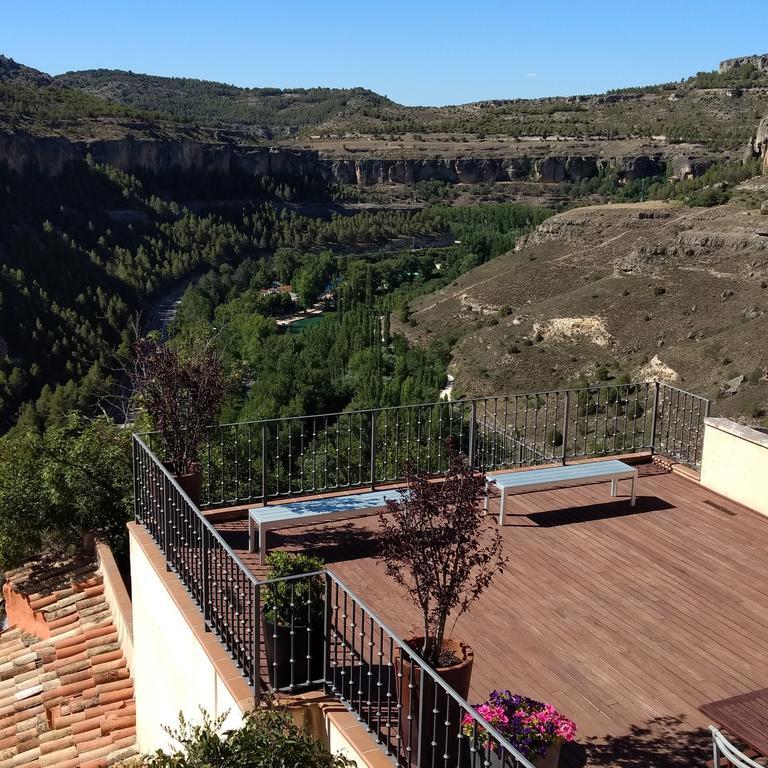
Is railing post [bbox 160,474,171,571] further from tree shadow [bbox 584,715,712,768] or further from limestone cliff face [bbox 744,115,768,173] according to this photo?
limestone cliff face [bbox 744,115,768,173]

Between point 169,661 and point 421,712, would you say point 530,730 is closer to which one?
point 421,712

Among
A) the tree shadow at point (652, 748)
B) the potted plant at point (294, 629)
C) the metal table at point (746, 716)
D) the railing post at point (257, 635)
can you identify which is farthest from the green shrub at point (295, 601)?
the metal table at point (746, 716)

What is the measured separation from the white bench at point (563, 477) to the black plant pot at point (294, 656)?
3.45 m

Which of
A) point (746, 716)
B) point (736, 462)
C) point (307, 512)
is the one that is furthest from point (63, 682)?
point (736, 462)

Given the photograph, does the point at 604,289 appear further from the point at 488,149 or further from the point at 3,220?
the point at 488,149

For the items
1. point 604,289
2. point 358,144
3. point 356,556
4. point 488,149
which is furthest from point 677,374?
point 358,144

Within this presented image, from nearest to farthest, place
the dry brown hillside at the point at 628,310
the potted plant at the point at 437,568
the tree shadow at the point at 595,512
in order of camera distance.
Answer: the potted plant at the point at 437,568 < the tree shadow at the point at 595,512 < the dry brown hillside at the point at 628,310

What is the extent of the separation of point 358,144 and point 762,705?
6446 inches

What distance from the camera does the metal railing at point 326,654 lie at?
14.6ft

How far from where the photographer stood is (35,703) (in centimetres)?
858

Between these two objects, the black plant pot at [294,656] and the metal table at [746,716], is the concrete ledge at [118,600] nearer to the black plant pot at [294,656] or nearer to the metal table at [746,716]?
the black plant pot at [294,656]

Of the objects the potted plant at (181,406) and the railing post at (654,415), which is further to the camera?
the railing post at (654,415)

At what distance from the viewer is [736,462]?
9.11m

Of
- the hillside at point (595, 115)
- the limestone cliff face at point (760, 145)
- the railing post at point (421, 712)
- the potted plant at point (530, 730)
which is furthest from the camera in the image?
the hillside at point (595, 115)
